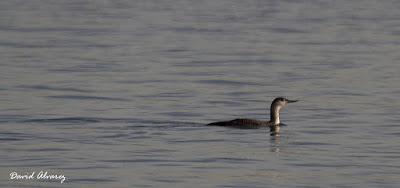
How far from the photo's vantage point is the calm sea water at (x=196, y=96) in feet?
68.1

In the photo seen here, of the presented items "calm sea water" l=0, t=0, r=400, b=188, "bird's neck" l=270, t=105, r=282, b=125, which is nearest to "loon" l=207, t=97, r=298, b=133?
"bird's neck" l=270, t=105, r=282, b=125

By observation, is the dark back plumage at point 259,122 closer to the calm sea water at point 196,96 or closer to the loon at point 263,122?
the loon at point 263,122

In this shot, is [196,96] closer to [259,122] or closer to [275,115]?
[275,115]

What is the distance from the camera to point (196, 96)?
101ft

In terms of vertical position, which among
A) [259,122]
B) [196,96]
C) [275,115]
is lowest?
[259,122]

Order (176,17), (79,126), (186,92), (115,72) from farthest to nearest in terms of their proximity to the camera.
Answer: (176,17), (115,72), (186,92), (79,126)

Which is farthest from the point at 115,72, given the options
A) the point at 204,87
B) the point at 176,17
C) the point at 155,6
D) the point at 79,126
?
the point at 155,6

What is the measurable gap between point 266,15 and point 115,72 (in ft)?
65.1

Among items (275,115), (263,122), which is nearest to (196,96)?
(275,115)

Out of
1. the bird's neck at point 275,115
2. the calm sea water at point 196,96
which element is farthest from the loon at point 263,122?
the calm sea water at point 196,96

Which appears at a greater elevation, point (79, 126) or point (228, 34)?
point (228, 34)

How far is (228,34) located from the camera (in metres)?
46.8

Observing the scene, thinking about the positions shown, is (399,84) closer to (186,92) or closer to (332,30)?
(186,92)

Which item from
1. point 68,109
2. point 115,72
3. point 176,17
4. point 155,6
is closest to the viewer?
point 68,109
